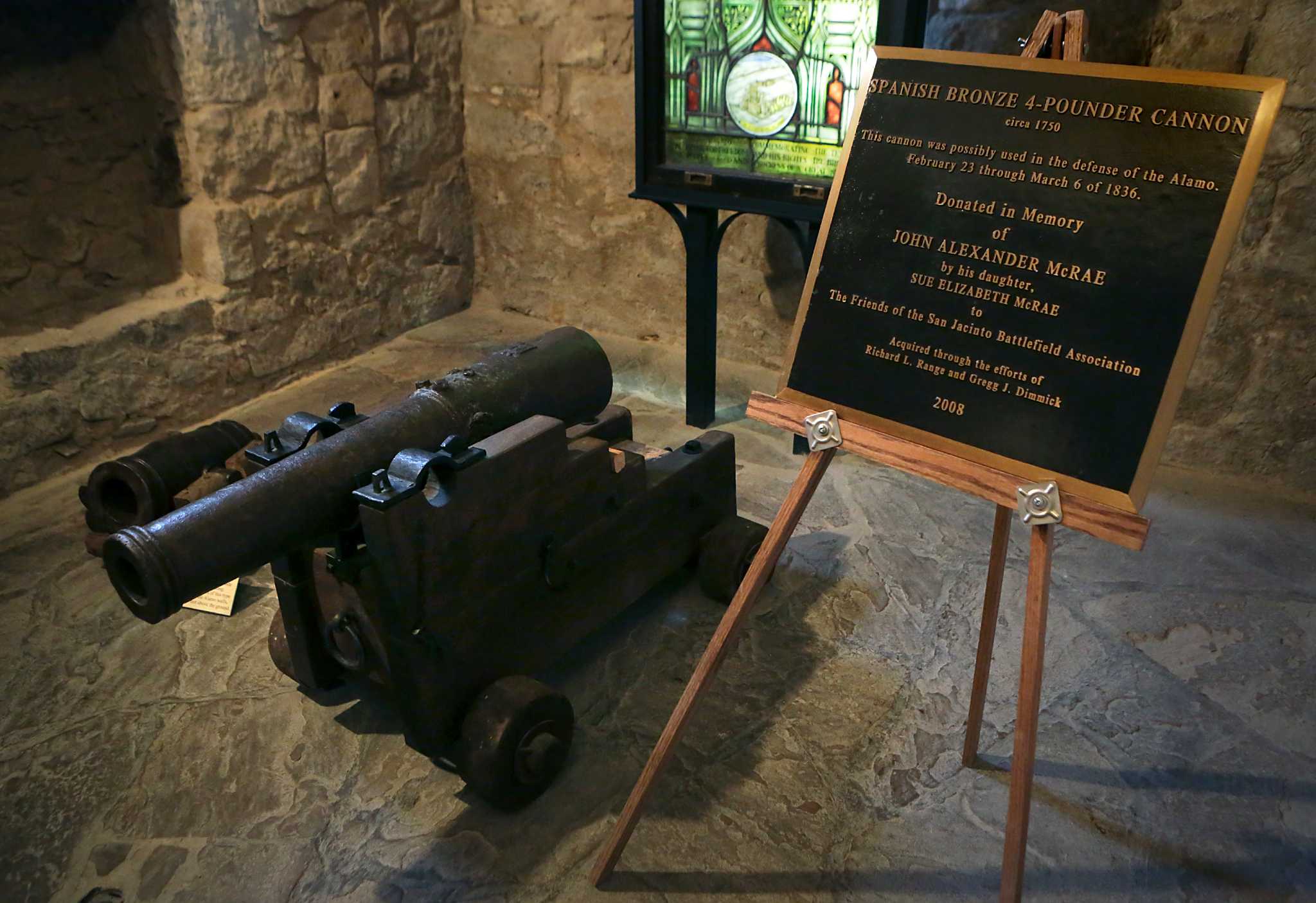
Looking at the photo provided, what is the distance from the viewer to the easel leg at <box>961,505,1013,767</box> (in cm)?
192

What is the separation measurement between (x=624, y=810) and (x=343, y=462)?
84 centimetres

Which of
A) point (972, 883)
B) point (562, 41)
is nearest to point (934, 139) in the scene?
point (972, 883)

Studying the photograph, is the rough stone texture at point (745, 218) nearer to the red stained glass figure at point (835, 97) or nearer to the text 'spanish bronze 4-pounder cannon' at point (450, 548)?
the red stained glass figure at point (835, 97)

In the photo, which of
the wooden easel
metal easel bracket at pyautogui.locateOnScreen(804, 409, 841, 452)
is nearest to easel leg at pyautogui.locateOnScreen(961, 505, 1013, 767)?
the wooden easel

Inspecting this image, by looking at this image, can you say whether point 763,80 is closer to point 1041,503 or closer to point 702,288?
point 702,288

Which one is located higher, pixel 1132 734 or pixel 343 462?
pixel 343 462

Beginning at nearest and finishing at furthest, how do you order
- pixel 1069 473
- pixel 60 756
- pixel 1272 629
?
pixel 1069 473 < pixel 60 756 < pixel 1272 629

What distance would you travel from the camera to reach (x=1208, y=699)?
2352 millimetres

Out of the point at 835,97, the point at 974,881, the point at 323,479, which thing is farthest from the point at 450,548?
the point at 835,97

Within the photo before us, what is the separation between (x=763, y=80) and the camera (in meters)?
3.19

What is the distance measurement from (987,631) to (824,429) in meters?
0.67

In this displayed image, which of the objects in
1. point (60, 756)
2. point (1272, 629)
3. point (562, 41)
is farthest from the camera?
point (562, 41)

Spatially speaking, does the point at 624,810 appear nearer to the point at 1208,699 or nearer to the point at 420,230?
the point at 1208,699

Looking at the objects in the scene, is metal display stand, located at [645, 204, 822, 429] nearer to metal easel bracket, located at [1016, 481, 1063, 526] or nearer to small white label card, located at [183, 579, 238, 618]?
small white label card, located at [183, 579, 238, 618]
